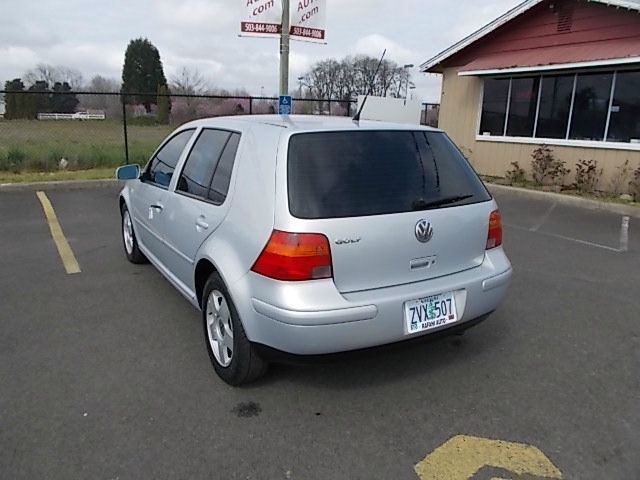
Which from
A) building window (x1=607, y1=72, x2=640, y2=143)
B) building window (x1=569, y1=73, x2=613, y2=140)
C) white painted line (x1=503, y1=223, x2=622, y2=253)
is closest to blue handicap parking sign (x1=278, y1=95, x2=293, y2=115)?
white painted line (x1=503, y1=223, x2=622, y2=253)

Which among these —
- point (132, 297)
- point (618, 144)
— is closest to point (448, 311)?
point (132, 297)

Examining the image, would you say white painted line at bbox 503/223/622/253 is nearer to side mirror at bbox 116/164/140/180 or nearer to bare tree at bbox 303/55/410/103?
side mirror at bbox 116/164/140/180

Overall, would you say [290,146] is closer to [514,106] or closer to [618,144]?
[618,144]

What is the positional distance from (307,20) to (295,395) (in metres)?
8.23

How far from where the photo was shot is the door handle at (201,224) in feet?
10.0

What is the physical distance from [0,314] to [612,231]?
7.73 metres

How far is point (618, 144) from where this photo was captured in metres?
9.69

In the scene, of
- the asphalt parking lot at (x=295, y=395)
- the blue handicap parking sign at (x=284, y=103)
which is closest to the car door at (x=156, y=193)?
the asphalt parking lot at (x=295, y=395)

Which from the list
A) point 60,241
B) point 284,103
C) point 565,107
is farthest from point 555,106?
point 60,241

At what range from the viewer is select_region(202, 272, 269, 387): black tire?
2756 mm

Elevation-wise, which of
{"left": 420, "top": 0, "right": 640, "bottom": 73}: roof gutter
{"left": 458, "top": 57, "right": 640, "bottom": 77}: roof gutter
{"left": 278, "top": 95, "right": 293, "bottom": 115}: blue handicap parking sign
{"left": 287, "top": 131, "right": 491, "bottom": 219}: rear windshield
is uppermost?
{"left": 420, "top": 0, "right": 640, "bottom": 73}: roof gutter

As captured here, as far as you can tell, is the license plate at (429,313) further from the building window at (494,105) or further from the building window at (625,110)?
the building window at (494,105)

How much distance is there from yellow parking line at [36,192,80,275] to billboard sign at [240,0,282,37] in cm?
465

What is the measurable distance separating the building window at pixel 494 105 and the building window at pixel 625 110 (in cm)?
260
